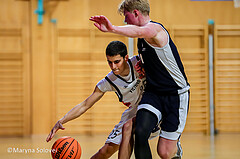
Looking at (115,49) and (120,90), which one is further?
(120,90)

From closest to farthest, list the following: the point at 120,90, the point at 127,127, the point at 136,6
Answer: the point at 136,6, the point at 127,127, the point at 120,90

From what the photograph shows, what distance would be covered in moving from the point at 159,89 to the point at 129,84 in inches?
20.1

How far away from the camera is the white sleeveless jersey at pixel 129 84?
386 centimetres

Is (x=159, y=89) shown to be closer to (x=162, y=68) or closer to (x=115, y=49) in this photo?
(x=162, y=68)

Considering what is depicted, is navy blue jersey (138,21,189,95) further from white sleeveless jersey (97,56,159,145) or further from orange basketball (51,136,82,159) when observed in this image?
orange basketball (51,136,82,159)

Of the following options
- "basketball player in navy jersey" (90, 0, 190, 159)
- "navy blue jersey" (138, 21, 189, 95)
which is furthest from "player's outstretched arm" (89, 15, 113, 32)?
"navy blue jersey" (138, 21, 189, 95)

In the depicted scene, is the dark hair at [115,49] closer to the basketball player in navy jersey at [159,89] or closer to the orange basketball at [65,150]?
the basketball player in navy jersey at [159,89]

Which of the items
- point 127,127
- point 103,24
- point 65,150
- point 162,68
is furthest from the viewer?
point 65,150

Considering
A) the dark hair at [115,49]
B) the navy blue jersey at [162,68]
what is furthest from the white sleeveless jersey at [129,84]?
the navy blue jersey at [162,68]

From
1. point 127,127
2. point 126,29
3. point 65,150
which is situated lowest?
point 65,150

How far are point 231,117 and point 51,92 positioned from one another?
468 centimetres

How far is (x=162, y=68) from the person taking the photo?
11.2 ft

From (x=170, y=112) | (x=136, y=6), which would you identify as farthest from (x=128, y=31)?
(x=170, y=112)

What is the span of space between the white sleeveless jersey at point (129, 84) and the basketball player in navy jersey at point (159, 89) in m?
0.29
